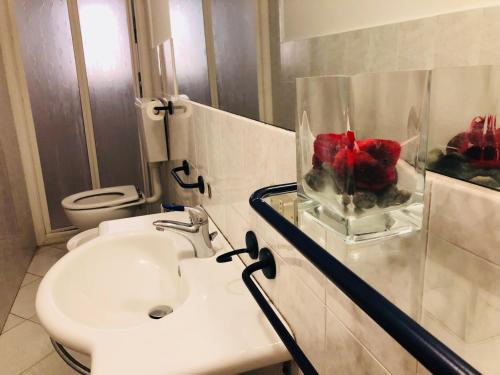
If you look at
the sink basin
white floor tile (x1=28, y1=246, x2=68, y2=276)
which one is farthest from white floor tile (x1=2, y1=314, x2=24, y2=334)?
the sink basin

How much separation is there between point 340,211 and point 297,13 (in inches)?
16.7

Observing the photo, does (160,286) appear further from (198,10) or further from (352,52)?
(352,52)

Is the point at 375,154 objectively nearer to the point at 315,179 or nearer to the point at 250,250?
the point at 315,179

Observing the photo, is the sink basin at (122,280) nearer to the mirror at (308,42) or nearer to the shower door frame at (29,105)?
the mirror at (308,42)

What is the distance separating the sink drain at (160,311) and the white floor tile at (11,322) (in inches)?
53.5

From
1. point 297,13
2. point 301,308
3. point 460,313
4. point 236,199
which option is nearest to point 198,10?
point 236,199

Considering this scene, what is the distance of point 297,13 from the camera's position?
746 mm

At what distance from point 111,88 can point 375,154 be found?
3.11 meters

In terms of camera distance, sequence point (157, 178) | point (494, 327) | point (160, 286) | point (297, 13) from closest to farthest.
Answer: point (494, 327), point (297, 13), point (160, 286), point (157, 178)

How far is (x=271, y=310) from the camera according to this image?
2.57 feet

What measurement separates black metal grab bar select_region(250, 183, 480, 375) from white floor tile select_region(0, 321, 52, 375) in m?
1.92

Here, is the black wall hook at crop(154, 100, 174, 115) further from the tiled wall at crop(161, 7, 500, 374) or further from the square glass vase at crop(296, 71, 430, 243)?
the square glass vase at crop(296, 71, 430, 243)

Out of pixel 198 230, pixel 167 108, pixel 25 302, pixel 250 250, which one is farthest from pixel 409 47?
pixel 25 302

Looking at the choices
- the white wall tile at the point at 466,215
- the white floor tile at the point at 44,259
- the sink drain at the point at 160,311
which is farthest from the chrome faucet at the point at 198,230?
the white floor tile at the point at 44,259
